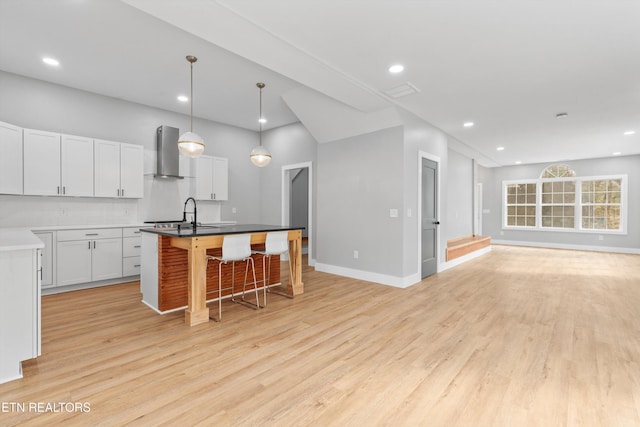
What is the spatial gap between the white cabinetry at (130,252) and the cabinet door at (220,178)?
1.66 meters

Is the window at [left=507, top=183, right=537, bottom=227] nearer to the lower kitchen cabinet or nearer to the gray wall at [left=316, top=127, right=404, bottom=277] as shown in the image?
the gray wall at [left=316, top=127, right=404, bottom=277]

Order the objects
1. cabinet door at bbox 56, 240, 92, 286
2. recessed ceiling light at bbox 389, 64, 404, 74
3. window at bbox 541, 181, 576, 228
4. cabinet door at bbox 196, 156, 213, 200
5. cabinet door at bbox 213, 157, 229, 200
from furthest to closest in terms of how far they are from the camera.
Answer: window at bbox 541, 181, 576, 228 → cabinet door at bbox 213, 157, 229, 200 → cabinet door at bbox 196, 156, 213, 200 → cabinet door at bbox 56, 240, 92, 286 → recessed ceiling light at bbox 389, 64, 404, 74

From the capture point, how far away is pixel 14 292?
6.81 ft

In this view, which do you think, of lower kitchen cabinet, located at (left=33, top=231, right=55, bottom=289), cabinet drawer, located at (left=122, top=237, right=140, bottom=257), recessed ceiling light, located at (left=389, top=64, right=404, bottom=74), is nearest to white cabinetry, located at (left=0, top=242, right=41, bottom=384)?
lower kitchen cabinet, located at (left=33, top=231, right=55, bottom=289)

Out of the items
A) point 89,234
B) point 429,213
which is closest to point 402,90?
point 429,213

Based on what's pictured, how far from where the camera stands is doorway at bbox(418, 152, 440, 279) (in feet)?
16.7

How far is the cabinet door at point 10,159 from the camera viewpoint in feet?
12.2

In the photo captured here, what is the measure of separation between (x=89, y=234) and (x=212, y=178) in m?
2.29

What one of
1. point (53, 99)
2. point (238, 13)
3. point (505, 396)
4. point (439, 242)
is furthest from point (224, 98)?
point (505, 396)

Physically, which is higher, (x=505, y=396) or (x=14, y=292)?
(x=14, y=292)

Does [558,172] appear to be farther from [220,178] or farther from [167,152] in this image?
[167,152]

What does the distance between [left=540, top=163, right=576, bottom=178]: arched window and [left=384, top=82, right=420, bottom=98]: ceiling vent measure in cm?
808

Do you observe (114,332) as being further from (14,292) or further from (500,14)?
(500,14)

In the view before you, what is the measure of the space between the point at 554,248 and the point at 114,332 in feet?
36.7
